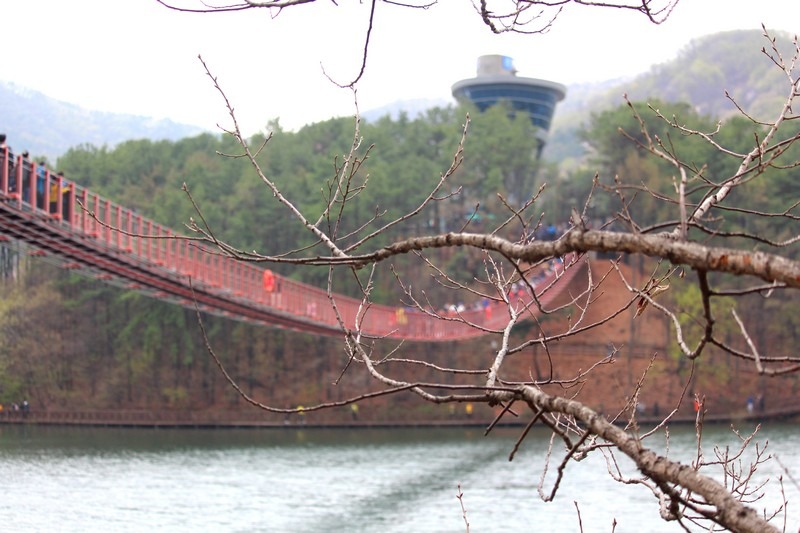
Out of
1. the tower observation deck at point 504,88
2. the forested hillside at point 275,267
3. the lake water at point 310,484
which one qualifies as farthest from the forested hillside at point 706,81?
the lake water at point 310,484

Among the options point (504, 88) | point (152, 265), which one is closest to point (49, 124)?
point (504, 88)

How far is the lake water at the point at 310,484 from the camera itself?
61.7 feet

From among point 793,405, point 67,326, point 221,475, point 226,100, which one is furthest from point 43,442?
point 226,100

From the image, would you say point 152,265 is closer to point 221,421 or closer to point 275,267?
point 221,421

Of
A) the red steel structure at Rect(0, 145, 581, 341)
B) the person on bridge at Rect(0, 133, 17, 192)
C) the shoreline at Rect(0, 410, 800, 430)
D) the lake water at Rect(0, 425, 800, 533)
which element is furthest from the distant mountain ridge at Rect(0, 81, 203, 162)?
the person on bridge at Rect(0, 133, 17, 192)

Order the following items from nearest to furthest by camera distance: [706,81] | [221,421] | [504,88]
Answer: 1. [221,421]
2. [504,88]
3. [706,81]

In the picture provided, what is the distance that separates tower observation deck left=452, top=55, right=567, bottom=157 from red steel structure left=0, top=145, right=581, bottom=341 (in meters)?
25.8

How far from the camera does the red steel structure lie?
1736 centimetres

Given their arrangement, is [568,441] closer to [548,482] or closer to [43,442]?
[548,482]

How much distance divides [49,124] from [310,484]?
299 ft

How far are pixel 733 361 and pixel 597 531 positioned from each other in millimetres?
24570

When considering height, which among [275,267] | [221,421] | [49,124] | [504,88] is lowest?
[221,421]

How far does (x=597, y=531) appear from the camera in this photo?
17.4 m

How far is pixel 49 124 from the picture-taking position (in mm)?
107562
